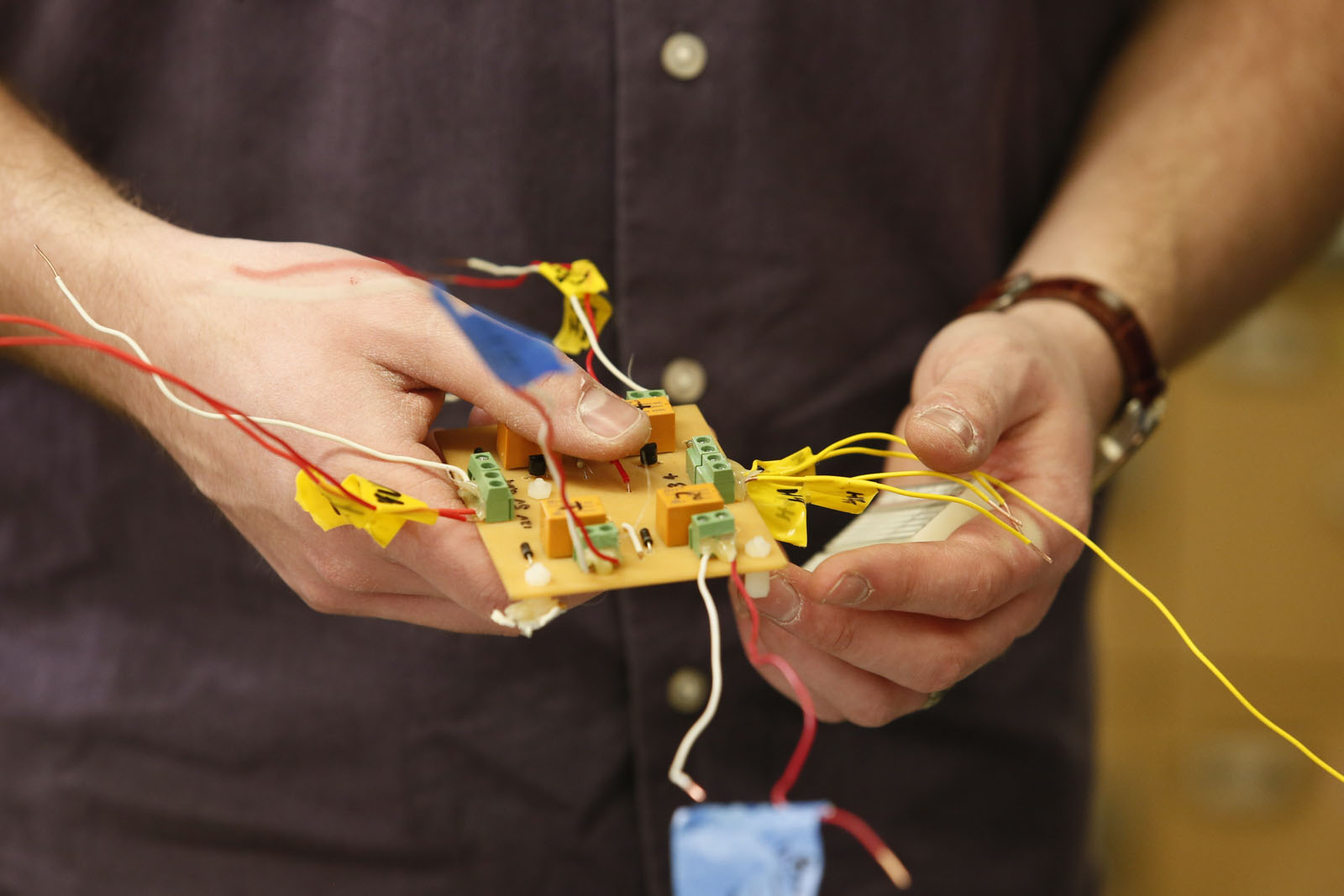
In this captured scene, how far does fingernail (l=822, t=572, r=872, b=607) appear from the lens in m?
0.84

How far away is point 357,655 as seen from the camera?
121 centimetres

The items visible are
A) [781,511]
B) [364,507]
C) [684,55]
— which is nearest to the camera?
[364,507]

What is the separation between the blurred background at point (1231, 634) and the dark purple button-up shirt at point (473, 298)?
1.60 metres

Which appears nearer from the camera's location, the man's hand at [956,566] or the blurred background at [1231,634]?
the man's hand at [956,566]

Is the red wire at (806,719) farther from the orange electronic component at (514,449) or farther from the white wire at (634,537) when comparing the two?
the orange electronic component at (514,449)

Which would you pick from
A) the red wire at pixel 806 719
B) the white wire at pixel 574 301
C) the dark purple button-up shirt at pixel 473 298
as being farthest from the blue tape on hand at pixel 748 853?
the dark purple button-up shirt at pixel 473 298

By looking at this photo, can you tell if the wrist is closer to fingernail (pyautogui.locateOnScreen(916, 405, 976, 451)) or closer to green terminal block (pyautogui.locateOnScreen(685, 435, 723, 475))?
fingernail (pyautogui.locateOnScreen(916, 405, 976, 451))

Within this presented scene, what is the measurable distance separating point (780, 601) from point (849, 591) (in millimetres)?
54

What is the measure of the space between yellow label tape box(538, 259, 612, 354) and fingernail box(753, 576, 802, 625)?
0.95ft

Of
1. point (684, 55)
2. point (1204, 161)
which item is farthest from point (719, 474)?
point (1204, 161)

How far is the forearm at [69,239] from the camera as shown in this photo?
924 millimetres

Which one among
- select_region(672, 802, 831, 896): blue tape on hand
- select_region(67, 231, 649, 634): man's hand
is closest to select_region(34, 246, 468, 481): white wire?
select_region(67, 231, 649, 634): man's hand

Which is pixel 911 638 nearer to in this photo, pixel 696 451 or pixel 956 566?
pixel 956 566

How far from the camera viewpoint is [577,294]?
0.98 metres
